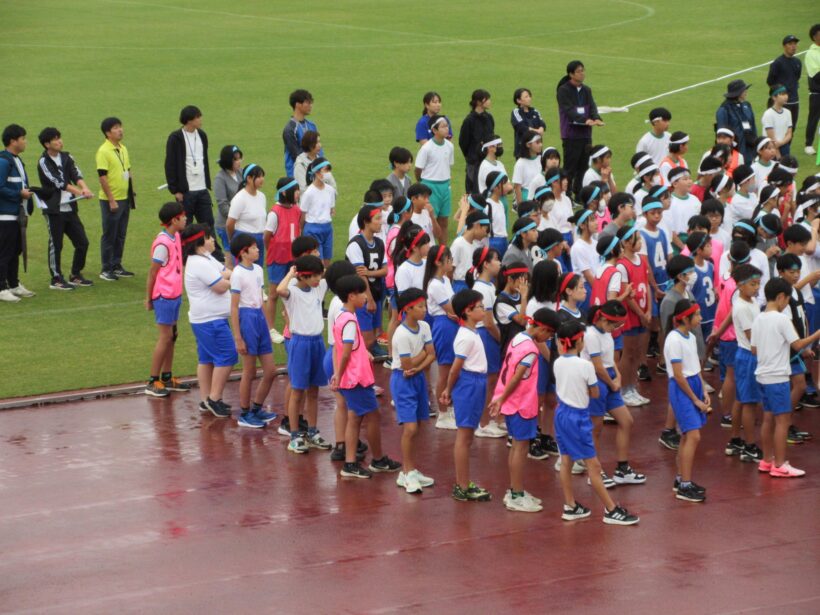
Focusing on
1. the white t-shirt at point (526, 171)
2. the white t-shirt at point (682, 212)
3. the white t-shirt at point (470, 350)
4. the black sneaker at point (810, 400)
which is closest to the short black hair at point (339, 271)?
the white t-shirt at point (470, 350)

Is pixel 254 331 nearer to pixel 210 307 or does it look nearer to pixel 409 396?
pixel 210 307

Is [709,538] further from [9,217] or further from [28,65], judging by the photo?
[28,65]

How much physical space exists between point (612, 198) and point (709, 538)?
16.7ft

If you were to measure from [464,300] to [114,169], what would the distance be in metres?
8.05

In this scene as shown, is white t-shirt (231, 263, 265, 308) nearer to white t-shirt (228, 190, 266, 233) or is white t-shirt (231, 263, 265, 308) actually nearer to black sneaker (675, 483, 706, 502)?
white t-shirt (228, 190, 266, 233)

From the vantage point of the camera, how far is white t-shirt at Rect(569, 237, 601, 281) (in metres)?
14.2

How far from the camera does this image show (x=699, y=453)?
12.6 metres

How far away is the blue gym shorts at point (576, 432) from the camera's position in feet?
36.3

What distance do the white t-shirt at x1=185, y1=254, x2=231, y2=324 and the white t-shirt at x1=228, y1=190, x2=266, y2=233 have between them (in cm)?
268

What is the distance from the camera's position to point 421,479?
1178cm

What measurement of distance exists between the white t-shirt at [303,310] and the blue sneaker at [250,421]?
3.92 ft

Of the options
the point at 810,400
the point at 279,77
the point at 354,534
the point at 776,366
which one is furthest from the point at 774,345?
the point at 279,77

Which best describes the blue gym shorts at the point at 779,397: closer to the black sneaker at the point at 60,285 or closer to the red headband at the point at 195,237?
the red headband at the point at 195,237

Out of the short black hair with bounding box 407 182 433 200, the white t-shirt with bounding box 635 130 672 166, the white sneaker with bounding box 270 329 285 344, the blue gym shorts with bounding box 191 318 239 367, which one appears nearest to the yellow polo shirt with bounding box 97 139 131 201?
the white sneaker with bounding box 270 329 285 344
